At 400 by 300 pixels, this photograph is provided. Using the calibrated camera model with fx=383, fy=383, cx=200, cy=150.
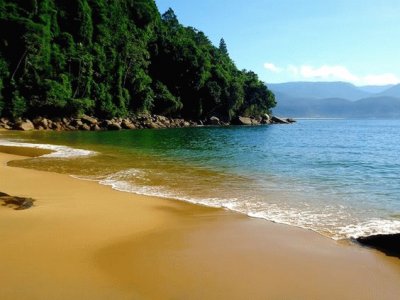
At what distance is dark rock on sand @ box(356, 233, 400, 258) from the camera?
23.1 feet

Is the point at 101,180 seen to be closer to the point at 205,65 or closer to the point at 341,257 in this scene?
the point at 341,257

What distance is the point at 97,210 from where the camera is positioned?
9633 millimetres

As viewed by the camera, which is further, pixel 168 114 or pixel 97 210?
pixel 168 114

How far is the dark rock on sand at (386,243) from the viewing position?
7.05 meters

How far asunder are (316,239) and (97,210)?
17.3 feet

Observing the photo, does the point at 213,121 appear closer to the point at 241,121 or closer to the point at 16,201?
the point at 241,121

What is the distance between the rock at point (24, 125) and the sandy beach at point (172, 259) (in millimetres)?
42365

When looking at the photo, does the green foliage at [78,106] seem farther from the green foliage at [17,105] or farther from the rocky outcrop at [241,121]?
the rocky outcrop at [241,121]

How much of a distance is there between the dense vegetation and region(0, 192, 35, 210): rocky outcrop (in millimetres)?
46411

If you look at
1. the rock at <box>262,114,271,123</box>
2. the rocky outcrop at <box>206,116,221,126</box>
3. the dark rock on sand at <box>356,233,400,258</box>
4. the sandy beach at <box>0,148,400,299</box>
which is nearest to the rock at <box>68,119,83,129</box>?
the rocky outcrop at <box>206,116,221,126</box>

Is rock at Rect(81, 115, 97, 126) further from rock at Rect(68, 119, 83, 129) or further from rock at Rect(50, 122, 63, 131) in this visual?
rock at Rect(50, 122, 63, 131)

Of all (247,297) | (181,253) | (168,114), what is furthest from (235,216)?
(168,114)

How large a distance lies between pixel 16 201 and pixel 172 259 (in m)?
5.42

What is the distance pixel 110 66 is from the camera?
69.1 metres
